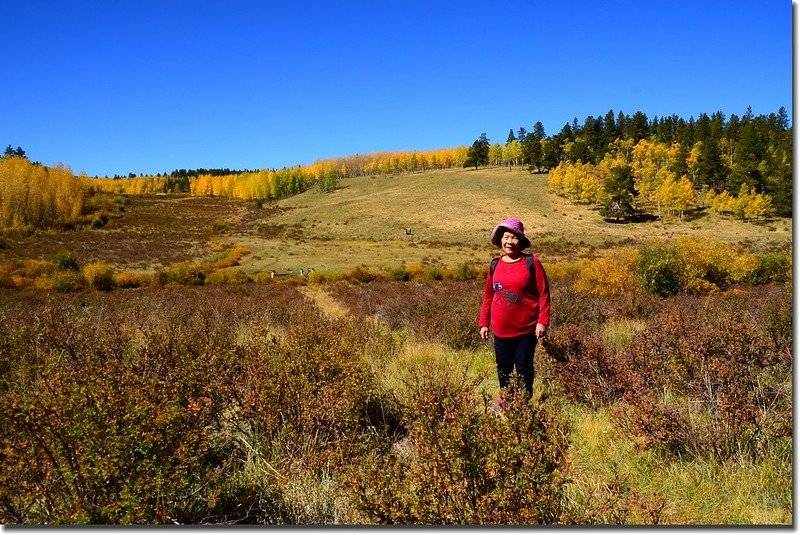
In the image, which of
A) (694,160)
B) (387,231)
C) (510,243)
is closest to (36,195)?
(387,231)

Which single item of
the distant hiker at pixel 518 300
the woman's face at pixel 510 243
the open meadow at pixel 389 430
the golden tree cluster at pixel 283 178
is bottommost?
the open meadow at pixel 389 430

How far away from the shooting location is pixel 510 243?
12.6 ft

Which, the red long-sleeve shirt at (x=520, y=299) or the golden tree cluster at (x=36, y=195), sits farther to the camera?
the golden tree cluster at (x=36, y=195)

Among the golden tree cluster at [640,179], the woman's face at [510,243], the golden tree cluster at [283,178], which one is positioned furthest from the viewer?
the golden tree cluster at [283,178]

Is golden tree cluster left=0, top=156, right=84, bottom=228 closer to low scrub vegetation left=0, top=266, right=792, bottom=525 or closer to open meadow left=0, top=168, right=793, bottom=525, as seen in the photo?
open meadow left=0, top=168, right=793, bottom=525

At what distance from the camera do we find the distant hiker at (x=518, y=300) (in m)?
3.87

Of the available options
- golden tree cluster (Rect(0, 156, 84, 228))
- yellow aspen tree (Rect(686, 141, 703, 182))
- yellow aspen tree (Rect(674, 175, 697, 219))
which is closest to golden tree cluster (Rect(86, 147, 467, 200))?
golden tree cluster (Rect(0, 156, 84, 228))

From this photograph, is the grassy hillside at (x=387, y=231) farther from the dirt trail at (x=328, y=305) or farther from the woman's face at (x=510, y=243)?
the woman's face at (x=510, y=243)

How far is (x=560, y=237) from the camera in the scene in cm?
5672

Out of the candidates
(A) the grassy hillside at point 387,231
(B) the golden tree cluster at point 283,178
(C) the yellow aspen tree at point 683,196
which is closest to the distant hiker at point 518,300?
(A) the grassy hillside at point 387,231

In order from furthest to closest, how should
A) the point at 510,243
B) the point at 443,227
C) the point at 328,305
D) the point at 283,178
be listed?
the point at 283,178, the point at 443,227, the point at 328,305, the point at 510,243

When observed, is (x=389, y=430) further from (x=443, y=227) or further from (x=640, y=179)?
(x=640, y=179)

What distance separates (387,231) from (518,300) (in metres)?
63.0

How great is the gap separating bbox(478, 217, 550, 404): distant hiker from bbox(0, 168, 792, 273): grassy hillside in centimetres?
3201
